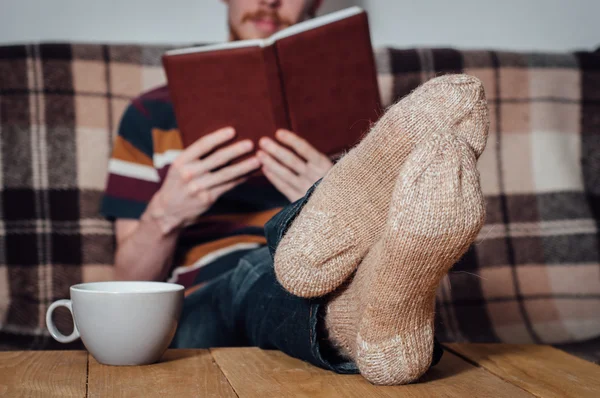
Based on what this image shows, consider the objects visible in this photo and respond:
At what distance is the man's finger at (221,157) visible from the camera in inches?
37.3

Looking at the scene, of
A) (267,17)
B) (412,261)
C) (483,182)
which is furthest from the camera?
(483,182)

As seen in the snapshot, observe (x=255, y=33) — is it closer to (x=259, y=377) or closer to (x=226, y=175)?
(x=226, y=175)

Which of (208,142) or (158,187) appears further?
(158,187)

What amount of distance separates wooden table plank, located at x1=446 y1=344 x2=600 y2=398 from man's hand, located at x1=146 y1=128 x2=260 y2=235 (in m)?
0.41

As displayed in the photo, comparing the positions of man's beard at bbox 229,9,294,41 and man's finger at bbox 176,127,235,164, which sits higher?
man's beard at bbox 229,9,294,41

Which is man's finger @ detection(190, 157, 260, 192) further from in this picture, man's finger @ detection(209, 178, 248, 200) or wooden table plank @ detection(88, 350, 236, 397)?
wooden table plank @ detection(88, 350, 236, 397)

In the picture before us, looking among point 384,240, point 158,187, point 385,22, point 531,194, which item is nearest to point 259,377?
point 384,240

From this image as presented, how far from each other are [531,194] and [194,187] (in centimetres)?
75

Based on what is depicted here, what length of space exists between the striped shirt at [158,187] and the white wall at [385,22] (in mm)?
417

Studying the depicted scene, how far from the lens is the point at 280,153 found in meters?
0.94

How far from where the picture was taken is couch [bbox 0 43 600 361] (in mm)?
1217

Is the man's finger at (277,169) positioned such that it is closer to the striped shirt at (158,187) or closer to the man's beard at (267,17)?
the striped shirt at (158,187)

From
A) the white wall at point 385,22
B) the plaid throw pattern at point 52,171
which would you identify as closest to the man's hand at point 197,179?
the plaid throw pattern at point 52,171

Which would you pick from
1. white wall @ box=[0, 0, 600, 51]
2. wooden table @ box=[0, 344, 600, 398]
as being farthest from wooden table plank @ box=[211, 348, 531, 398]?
white wall @ box=[0, 0, 600, 51]
